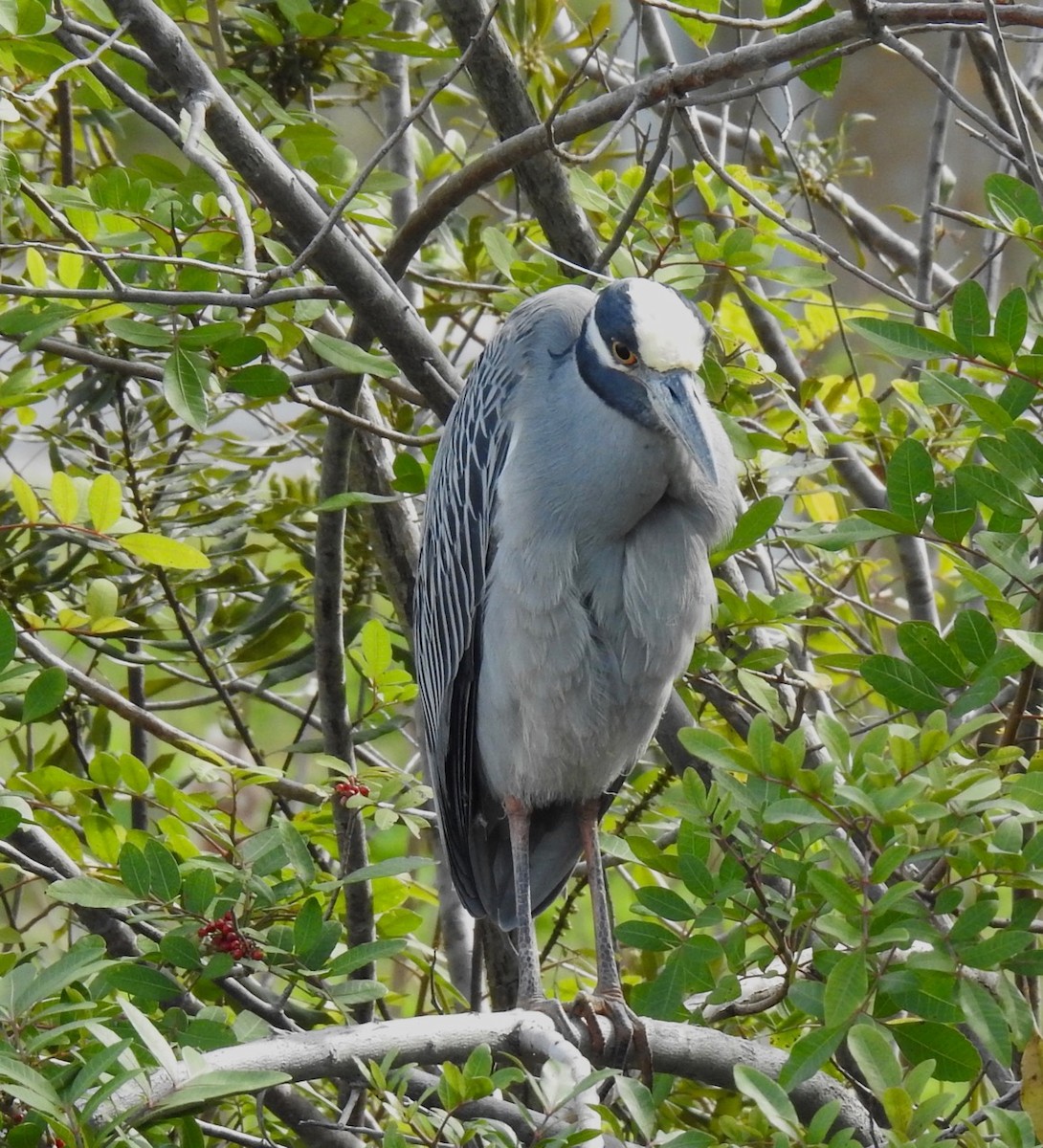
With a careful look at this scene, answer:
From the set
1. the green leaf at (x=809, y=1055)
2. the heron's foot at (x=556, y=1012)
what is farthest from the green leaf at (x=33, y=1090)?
the heron's foot at (x=556, y=1012)

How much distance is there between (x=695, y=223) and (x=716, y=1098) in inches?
62.6

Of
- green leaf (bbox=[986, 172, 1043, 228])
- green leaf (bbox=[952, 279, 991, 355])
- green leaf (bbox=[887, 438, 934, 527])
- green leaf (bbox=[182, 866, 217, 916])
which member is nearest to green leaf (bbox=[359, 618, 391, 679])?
green leaf (bbox=[182, 866, 217, 916])

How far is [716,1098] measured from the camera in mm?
2639

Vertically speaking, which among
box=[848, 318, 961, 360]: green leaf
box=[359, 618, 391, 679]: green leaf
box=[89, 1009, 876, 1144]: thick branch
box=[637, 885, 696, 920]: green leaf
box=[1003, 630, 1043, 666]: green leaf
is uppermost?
box=[848, 318, 961, 360]: green leaf

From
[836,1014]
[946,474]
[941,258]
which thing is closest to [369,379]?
[946,474]

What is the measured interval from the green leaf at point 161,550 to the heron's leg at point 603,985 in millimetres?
950

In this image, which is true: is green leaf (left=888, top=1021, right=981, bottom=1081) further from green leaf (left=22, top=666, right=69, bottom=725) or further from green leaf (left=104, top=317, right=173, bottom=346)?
green leaf (left=104, top=317, right=173, bottom=346)

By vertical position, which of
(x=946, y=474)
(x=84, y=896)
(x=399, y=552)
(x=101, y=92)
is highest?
(x=101, y=92)

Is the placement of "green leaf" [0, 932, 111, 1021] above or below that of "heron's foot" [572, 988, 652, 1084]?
above

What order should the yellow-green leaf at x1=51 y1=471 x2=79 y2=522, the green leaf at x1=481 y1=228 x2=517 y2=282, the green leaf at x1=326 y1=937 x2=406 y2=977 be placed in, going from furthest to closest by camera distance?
the green leaf at x1=481 y1=228 x2=517 y2=282, the yellow-green leaf at x1=51 y1=471 x2=79 y2=522, the green leaf at x1=326 y1=937 x2=406 y2=977

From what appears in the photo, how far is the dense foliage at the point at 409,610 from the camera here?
5.11 feet

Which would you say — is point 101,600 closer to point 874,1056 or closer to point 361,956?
point 361,956

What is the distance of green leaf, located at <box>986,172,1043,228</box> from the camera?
213cm

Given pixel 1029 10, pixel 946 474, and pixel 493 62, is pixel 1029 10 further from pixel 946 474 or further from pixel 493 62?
pixel 493 62
